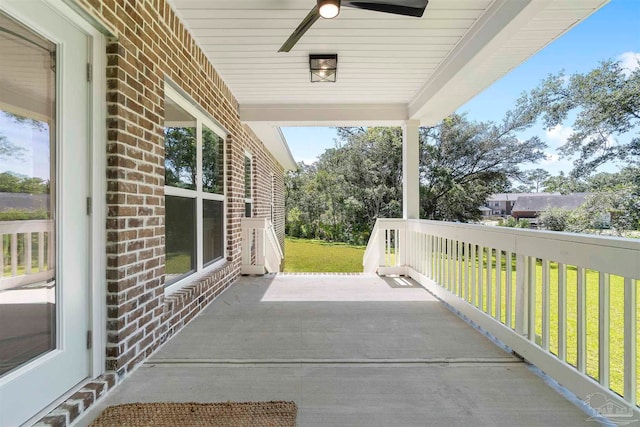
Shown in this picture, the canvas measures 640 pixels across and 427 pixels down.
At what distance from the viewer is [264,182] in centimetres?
793

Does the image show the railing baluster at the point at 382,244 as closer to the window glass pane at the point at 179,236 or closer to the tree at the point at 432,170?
the window glass pane at the point at 179,236

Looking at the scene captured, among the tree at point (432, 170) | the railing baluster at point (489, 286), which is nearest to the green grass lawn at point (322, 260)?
the tree at point (432, 170)

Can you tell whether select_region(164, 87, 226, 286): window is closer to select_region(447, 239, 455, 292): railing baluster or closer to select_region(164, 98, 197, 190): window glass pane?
select_region(164, 98, 197, 190): window glass pane

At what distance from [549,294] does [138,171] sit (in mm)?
2840

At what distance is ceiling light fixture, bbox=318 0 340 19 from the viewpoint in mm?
2178

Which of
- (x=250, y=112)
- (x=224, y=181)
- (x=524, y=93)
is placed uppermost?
(x=524, y=93)

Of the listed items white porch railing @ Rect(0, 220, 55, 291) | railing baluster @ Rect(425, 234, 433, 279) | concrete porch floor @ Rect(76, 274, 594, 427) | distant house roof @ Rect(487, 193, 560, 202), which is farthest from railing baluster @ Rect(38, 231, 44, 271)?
distant house roof @ Rect(487, 193, 560, 202)

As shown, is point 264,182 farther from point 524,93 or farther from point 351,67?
point 524,93

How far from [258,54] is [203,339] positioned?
281 centimetres

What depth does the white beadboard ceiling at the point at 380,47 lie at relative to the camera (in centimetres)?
268

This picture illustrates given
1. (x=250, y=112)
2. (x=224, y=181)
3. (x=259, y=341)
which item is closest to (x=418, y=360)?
(x=259, y=341)

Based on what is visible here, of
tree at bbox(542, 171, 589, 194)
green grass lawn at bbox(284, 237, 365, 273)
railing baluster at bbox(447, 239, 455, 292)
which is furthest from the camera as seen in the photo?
tree at bbox(542, 171, 589, 194)

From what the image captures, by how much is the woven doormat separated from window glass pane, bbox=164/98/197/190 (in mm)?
1734

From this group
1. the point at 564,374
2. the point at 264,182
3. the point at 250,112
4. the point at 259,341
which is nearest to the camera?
the point at 564,374
